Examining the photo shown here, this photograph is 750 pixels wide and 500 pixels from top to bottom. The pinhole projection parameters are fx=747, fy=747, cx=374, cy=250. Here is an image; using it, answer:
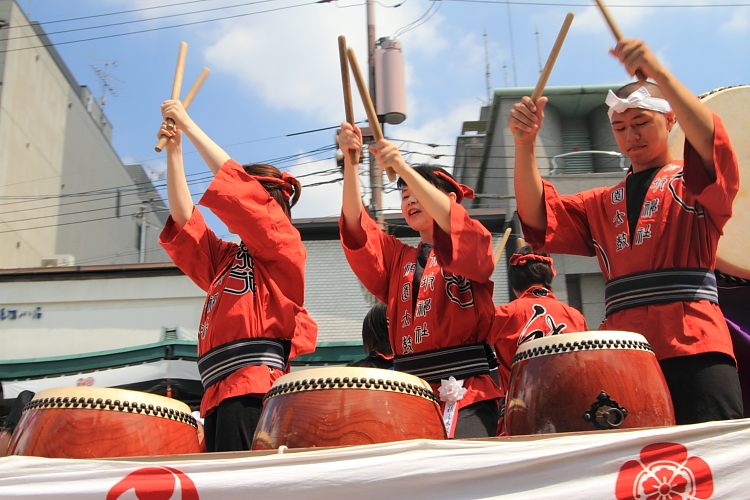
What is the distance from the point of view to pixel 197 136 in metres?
2.40

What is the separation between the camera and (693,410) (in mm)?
1940

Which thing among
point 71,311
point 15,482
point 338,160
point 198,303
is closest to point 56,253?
point 71,311

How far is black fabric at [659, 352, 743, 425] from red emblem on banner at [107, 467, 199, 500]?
125 centimetres

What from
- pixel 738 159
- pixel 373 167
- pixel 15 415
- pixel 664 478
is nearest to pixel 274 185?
pixel 664 478

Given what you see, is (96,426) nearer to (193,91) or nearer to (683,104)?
(193,91)

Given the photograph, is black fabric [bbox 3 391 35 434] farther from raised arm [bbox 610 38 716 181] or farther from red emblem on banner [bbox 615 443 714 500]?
raised arm [bbox 610 38 716 181]

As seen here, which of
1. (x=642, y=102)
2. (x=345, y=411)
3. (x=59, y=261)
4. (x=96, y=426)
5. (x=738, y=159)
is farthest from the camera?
(x=59, y=261)

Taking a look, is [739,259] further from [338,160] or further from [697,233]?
[338,160]

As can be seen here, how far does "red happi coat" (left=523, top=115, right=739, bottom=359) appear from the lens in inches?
77.5

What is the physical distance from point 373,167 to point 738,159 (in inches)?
240

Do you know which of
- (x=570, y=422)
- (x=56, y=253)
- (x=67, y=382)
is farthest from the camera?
(x=56, y=253)

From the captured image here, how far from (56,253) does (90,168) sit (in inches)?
102

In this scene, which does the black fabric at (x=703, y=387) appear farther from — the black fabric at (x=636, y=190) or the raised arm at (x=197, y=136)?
the raised arm at (x=197, y=136)

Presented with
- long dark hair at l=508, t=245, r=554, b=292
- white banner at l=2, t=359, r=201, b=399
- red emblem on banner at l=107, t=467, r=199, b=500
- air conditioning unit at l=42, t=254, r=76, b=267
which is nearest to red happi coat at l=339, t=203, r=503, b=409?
red emblem on banner at l=107, t=467, r=199, b=500
